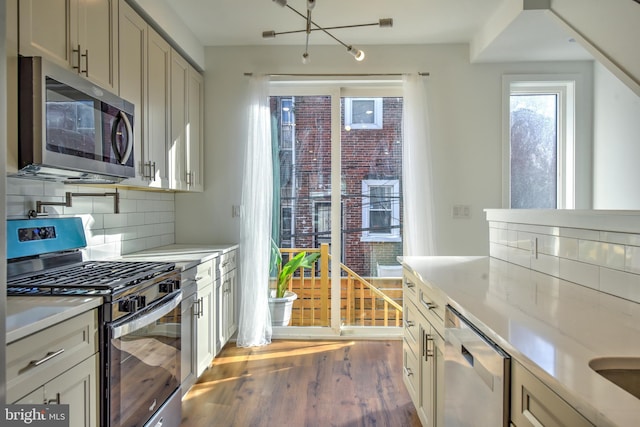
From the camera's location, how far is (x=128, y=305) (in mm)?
1607

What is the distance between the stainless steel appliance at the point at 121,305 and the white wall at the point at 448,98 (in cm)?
186

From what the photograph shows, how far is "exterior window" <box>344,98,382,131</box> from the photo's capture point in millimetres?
3664

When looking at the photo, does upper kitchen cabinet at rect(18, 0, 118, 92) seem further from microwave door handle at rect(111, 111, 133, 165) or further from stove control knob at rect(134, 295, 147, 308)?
stove control knob at rect(134, 295, 147, 308)

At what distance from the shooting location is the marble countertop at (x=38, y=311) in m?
1.11

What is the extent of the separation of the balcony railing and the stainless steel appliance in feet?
5.46

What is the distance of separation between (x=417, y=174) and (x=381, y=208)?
46 centimetres

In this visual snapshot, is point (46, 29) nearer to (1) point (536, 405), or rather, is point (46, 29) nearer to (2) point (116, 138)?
(2) point (116, 138)

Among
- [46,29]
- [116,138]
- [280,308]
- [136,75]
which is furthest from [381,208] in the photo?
[46,29]

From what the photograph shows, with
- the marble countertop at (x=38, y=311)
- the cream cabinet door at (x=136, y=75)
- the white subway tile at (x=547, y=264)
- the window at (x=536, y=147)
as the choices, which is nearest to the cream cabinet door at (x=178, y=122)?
the cream cabinet door at (x=136, y=75)

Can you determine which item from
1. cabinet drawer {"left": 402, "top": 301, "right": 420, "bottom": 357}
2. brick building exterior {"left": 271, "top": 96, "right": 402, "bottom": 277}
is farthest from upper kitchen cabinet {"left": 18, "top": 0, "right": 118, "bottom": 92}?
cabinet drawer {"left": 402, "top": 301, "right": 420, "bottom": 357}

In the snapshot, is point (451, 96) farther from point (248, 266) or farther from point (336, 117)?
point (248, 266)

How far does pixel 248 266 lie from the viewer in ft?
11.3

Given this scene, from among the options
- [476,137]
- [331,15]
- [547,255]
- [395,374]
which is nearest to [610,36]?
[547,255]

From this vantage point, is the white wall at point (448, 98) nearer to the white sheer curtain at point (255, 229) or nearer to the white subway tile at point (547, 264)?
the white sheer curtain at point (255, 229)
